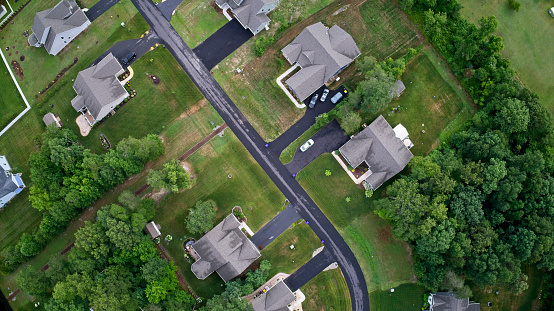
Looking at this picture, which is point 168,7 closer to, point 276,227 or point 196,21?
point 196,21

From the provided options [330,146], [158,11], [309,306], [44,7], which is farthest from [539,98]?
[44,7]

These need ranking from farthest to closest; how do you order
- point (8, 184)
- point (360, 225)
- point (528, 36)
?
point (528, 36) → point (8, 184) → point (360, 225)

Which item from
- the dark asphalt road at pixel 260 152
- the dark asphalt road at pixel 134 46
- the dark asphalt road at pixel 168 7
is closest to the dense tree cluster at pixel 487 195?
the dark asphalt road at pixel 260 152

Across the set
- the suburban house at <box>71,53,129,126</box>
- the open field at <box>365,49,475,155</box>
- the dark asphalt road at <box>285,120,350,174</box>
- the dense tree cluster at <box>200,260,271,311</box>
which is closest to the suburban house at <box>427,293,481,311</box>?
the open field at <box>365,49,475,155</box>

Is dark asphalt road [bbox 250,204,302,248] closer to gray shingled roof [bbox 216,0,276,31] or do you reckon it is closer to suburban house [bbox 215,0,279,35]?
suburban house [bbox 215,0,279,35]

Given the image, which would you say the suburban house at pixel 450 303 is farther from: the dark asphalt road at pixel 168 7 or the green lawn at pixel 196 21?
the dark asphalt road at pixel 168 7

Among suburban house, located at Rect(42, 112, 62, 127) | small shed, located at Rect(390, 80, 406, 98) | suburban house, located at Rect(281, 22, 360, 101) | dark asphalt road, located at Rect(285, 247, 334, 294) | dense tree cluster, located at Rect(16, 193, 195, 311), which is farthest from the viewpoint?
suburban house, located at Rect(42, 112, 62, 127)

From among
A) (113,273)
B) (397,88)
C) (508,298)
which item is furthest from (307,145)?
(508,298)
